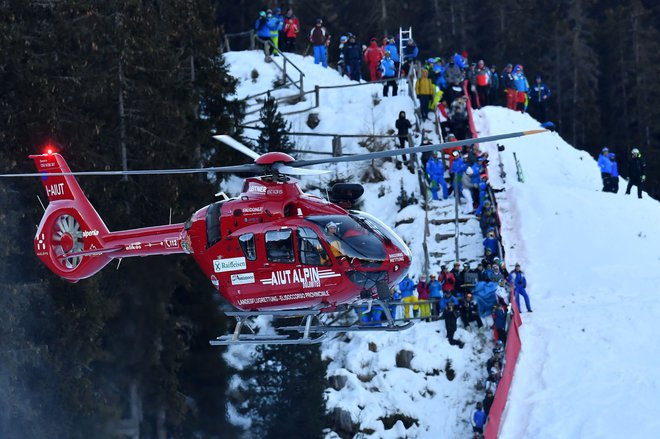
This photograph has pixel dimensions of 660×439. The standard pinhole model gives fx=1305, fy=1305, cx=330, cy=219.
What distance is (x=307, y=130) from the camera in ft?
129

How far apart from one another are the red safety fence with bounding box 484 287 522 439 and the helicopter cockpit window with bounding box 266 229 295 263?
8.10 m

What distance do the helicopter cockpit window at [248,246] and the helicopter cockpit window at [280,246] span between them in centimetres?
26

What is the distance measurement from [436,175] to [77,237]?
13.9 metres

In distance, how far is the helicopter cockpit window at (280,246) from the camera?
65.2ft

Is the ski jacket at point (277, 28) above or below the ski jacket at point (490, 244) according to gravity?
above

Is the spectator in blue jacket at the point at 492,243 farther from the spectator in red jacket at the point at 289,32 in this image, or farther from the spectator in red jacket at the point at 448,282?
the spectator in red jacket at the point at 289,32

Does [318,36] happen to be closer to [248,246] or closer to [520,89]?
[520,89]

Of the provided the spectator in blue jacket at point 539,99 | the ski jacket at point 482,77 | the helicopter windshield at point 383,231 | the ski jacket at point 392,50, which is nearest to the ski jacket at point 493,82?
→ the ski jacket at point 482,77

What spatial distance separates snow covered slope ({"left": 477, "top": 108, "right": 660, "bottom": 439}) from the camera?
87.1ft

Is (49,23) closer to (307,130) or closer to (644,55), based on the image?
(307,130)

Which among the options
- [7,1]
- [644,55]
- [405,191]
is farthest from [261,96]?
[644,55]

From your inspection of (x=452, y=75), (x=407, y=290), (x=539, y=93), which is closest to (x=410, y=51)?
(x=452, y=75)

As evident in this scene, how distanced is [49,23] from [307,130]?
462 inches

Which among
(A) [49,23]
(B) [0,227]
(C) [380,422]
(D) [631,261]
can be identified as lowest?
(C) [380,422]
